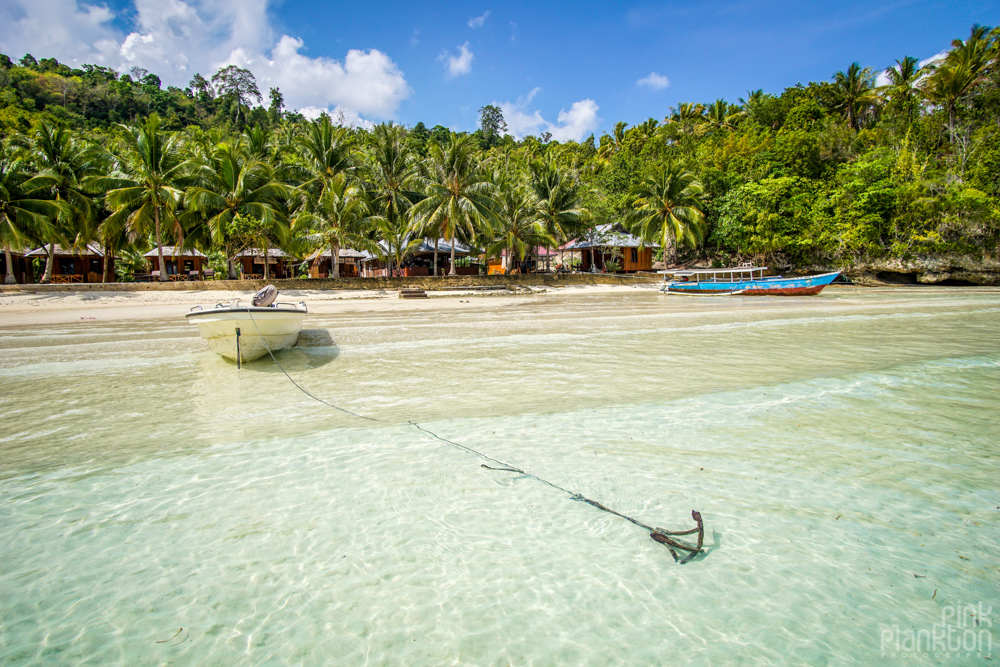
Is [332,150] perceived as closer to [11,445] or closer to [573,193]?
A: [573,193]

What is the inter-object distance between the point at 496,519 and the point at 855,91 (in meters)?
49.3

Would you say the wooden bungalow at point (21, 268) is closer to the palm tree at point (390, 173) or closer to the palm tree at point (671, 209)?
the palm tree at point (390, 173)

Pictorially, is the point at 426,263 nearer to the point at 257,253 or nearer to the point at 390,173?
the point at 390,173

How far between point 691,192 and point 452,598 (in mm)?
33895

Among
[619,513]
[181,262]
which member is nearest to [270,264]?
[181,262]

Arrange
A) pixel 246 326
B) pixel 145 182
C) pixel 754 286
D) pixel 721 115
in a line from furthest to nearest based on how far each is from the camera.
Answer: pixel 721 115 → pixel 754 286 → pixel 145 182 → pixel 246 326

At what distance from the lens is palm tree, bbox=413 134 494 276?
Answer: 24.1m

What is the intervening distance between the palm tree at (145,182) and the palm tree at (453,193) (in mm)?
10813

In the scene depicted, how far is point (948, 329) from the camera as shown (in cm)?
997

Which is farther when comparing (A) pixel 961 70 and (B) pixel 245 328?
(A) pixel 961 70

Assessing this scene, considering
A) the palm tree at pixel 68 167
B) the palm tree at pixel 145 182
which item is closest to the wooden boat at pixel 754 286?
the palm tree at pixel 145 182

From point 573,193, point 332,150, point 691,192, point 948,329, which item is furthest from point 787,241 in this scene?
point 332,150

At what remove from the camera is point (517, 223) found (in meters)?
28.3

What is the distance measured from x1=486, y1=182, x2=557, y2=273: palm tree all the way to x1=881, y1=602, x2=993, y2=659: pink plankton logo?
25.6m
